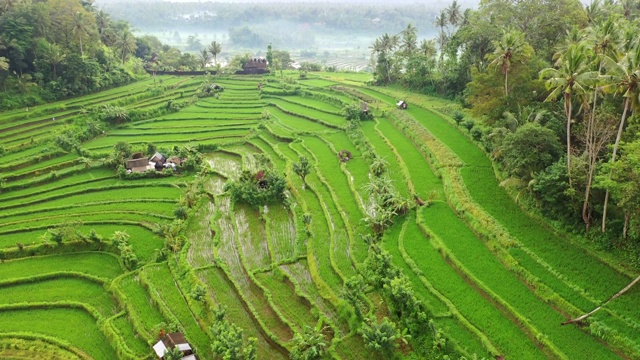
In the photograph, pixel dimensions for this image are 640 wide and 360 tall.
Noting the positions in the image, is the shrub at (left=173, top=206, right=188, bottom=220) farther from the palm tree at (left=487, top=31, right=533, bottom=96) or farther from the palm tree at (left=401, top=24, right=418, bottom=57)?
the palm tree at (left=401, top=24, right=418, bottom=57)

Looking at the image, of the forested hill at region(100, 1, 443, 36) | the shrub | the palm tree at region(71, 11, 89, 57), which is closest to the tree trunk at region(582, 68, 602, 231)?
the shrub

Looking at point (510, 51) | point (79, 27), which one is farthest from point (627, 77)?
point (79, 27)

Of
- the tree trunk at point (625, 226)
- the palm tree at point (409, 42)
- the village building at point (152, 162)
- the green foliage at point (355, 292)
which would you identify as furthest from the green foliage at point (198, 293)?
the palm tree at point (409, 42)

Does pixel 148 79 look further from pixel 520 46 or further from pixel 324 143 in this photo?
pixel 520 46

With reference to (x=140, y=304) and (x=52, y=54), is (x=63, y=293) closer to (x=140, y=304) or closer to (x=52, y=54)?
(x=140, y=304)

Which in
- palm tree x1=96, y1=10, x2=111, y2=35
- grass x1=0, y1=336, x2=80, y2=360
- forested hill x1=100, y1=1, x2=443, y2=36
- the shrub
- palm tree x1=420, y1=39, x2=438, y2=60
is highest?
forested hill x1=100, y1=1, x2=443, y2=36

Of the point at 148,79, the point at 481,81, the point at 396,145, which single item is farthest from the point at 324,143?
the point at 148,79
